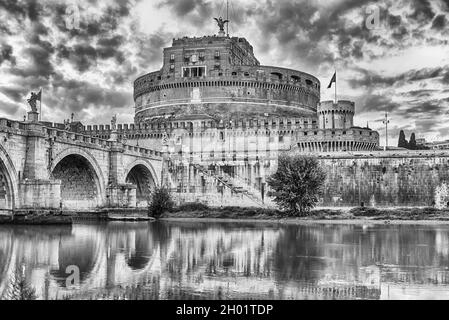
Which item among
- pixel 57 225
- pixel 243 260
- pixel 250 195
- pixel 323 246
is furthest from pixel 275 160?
pixel 243 260

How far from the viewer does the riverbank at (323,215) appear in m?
38.2

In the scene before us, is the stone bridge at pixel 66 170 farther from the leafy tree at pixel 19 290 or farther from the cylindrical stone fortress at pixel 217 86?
the cylindrical stone fortress at pixel 217 86

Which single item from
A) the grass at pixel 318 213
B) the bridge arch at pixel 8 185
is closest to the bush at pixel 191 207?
the grass at pixel 318 213

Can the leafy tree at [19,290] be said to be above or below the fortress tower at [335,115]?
below

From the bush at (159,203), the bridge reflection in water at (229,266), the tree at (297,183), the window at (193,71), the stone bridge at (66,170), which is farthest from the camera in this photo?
the window at (193,71)

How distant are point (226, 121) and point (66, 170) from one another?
70.8 feet

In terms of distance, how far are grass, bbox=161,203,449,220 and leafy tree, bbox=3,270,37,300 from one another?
27738 millimetres

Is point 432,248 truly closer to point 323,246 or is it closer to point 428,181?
point 323,246

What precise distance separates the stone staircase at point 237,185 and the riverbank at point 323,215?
2.11m

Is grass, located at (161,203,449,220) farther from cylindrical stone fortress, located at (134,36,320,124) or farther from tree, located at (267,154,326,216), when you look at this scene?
cylindrical stone fortress, located at (134,36,320,124)

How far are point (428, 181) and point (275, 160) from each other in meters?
12.2

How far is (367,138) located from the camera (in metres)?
50.2

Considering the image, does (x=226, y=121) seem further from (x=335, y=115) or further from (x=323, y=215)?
(x=323, y=215)

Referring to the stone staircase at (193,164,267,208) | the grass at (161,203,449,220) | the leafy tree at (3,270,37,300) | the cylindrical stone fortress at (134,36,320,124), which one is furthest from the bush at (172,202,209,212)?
the leafy tree at (3,270,37,300)
